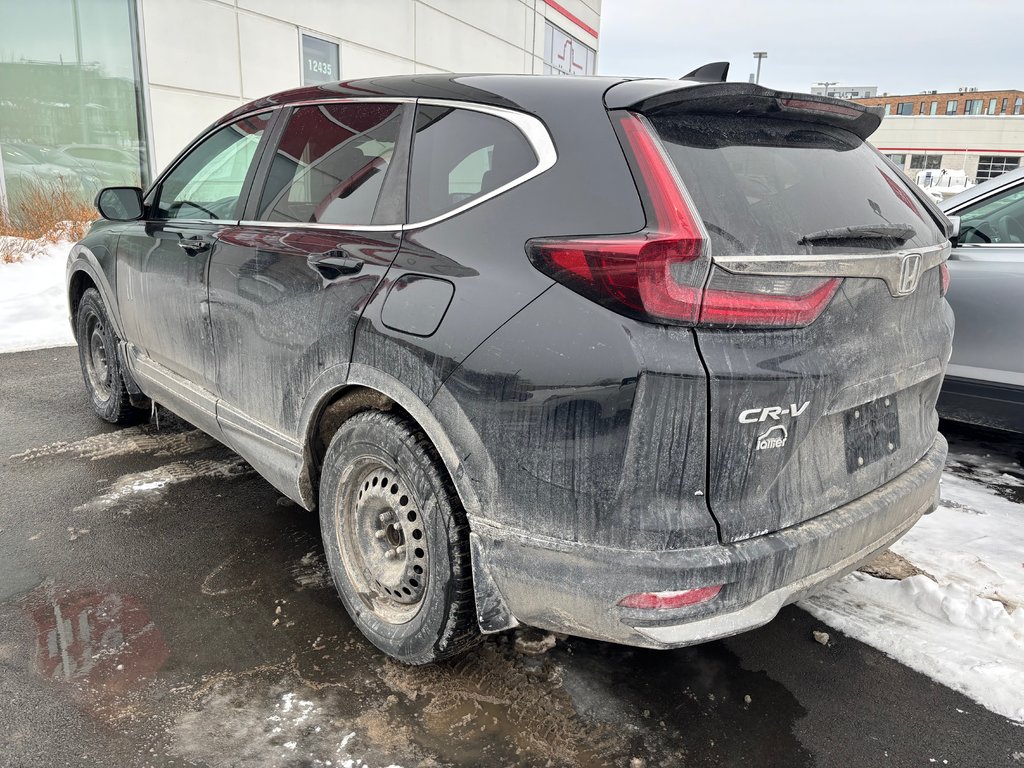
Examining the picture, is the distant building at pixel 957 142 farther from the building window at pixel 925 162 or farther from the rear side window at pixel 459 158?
the rear side window at pixel 459 158

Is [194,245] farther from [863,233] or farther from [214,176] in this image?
[863,233]

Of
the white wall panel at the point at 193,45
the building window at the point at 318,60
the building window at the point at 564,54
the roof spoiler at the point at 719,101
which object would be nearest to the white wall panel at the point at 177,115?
the white wall panel at the point at 193,45

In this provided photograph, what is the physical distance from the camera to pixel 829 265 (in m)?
1.97

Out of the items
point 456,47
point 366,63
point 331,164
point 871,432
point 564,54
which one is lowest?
point 871,432

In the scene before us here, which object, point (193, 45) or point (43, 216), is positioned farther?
point (193, 45)

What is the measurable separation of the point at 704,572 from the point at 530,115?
53.6 inches

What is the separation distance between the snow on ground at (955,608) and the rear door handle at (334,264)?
7.14ft

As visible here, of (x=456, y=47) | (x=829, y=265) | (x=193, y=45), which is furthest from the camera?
(x=456, y=47)

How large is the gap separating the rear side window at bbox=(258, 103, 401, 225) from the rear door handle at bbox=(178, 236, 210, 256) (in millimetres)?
381

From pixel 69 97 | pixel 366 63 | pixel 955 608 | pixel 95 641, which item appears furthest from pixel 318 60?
pixel 955 608

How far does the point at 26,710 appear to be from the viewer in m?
2.31

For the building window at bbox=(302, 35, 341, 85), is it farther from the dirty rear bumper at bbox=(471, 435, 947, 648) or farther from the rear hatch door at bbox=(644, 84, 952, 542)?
the dirty rear bumper at bbox=(471, 435, 947, 648)

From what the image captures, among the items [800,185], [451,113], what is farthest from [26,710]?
[800,185]

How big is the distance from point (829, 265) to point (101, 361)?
4.51 metres
